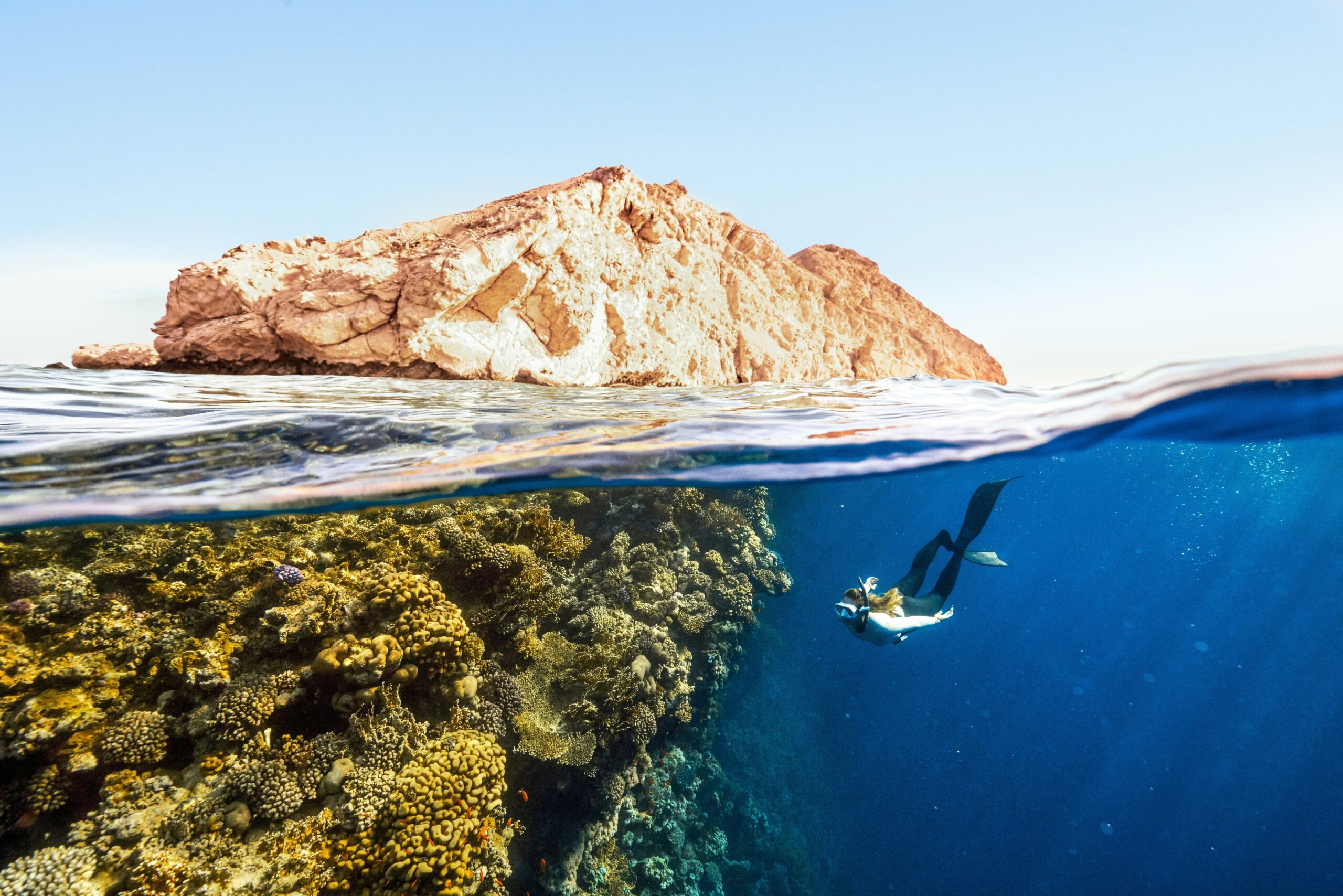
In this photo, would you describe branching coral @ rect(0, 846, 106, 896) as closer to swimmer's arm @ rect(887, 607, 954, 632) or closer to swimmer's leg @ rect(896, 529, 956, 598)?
swimmer's arm @ rect(887, 607, 954, 632)

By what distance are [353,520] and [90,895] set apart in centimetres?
496

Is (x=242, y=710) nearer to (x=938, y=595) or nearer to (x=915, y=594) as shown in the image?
(x=938, y=595)

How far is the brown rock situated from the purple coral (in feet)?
19.2

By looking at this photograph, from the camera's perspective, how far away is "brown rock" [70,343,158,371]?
29.3ft

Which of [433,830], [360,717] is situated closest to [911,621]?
[433,830]

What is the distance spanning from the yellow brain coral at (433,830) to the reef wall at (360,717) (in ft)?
0.08

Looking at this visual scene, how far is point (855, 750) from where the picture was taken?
527 inches

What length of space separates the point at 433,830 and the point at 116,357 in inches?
426


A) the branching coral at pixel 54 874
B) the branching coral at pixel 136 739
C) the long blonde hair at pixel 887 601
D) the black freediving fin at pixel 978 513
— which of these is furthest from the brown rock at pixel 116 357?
the black freediving fin at pixel 978 513

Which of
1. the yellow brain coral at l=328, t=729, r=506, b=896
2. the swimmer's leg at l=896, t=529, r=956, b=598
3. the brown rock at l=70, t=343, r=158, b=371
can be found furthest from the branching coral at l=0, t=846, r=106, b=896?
the swimmer's leg at l=896, t=529, r=956, b=598

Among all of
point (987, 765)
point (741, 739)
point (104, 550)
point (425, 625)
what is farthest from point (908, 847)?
point (104, 550)

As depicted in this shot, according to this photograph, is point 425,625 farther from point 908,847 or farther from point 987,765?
point 987,765

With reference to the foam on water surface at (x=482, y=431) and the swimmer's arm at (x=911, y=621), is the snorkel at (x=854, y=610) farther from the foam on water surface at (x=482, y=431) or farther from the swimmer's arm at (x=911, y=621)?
the foam on water surface at (x=482, y=431)

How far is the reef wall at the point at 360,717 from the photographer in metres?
4.98
